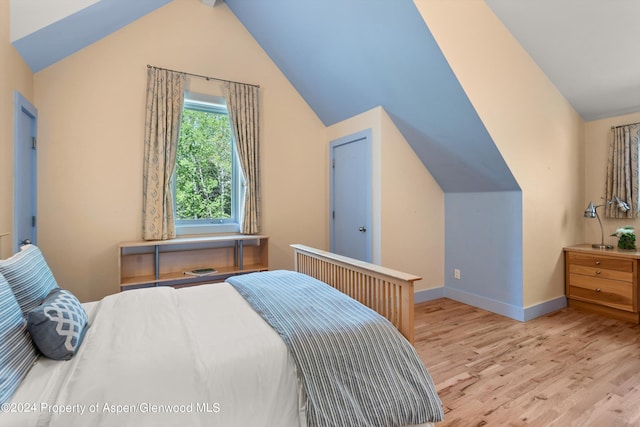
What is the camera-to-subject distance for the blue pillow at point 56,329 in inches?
44.9

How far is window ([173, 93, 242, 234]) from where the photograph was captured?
3.38 m

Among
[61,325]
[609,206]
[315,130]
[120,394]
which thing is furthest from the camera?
[315,130]

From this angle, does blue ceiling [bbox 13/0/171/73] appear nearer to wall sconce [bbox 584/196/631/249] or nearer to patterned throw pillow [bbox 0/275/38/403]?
patterned throw pillow [bbox 0/275/38/403]

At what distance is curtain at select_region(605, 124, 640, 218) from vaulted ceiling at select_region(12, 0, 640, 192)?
0.28m

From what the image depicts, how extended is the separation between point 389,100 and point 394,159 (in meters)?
0.63

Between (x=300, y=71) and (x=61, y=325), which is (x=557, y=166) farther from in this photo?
(x=61, y=325)

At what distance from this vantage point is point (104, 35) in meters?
2.92

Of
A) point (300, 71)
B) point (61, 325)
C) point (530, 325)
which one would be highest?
point (300, 71)

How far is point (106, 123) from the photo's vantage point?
117 inches

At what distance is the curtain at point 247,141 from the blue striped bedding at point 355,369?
211 cm

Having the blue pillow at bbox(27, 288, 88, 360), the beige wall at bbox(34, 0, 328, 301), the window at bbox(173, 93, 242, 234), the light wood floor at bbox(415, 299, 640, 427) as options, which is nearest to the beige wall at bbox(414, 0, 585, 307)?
the light wood floor at bbox(415, 299, 640, 427)

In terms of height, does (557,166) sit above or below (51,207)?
above

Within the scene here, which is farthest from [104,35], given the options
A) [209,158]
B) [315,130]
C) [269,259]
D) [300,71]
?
[269,259]

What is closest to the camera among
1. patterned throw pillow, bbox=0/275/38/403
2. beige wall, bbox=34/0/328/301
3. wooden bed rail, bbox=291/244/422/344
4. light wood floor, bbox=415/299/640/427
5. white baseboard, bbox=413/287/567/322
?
patterned throw pillow, bbox=0/275/38/403
